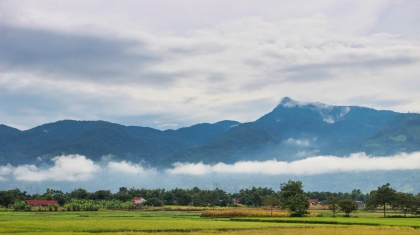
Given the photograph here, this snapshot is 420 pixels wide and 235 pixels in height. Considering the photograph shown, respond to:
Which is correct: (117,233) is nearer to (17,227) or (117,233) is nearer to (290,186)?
(17,227)

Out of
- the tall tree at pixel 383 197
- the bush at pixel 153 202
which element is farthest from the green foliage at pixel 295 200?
the bush at pixel 153 202

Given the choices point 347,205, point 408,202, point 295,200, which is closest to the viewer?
point 408,202

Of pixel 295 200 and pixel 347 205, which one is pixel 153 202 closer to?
pixel 295 200

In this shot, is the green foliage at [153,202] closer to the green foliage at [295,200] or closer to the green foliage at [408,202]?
the green foliage at [295,200]

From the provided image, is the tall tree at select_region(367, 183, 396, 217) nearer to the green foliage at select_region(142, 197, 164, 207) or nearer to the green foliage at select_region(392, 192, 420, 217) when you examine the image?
the green foliage at select_region(392, 192, 420, 217)

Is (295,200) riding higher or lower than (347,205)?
higher

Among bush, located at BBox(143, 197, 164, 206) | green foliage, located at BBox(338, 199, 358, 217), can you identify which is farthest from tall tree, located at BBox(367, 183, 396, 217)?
bush, located at BBox(143, 197, 164, 206)

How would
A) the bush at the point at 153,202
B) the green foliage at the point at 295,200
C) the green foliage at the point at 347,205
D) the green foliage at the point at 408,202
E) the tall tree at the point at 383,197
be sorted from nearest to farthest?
the green foliage at the point at 408,202 → the green foliage at the point at 295,200 → the green foliage at the point at 347,205 → the tall tree at the point at 383,197 → the bush at the point at 153,202

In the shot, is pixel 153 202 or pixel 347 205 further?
pixel 153 202

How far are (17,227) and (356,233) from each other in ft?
148

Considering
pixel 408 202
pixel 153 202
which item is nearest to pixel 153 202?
pixel 153 202

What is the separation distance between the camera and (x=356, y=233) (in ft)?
197

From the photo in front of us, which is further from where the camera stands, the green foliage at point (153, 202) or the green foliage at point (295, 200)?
the green foliage at point (153, 202)

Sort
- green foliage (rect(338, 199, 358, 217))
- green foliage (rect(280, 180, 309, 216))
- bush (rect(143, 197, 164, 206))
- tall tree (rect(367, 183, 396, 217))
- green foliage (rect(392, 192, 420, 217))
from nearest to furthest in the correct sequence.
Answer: green foliage (rect(392, 192, 420, 217)) → green foliage (rect(280, 180, 309, 216)) → green foliage (rect(338, 199, 358, 217)) → tall tree (rect(367, 183, 396, 217)) → bush (rect(143, 197, 164, 206))
